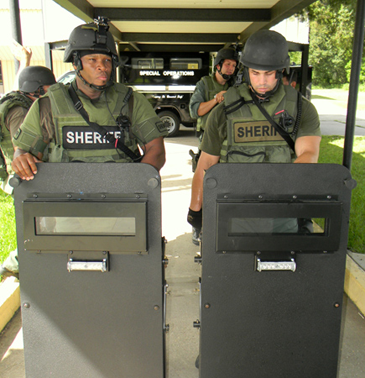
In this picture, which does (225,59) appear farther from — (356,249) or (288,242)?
(288,242)

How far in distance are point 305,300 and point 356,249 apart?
2499 millimetres

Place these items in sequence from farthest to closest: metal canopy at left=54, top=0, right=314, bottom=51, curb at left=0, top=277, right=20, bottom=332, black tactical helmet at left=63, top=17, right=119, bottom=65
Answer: metal canopy at left=54, top=0, right=314, bottom=51
curb at left=0, top=277, right=20, bottom=332
black tactical helmet at left=63, top=17, right=119, bottom=65

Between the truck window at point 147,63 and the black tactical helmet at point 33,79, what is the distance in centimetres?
799

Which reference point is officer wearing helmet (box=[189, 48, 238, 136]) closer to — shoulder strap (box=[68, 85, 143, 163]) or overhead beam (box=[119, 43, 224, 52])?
shoulder strap (box=[68, 85, 143, 163])

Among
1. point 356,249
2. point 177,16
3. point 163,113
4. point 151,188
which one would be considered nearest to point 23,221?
point 151,188

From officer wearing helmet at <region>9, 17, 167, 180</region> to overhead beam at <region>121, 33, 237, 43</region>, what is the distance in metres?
5.44

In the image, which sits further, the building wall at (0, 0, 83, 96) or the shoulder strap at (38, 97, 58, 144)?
the building wall at (0, 0, 83, 96)

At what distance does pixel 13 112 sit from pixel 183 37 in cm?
543

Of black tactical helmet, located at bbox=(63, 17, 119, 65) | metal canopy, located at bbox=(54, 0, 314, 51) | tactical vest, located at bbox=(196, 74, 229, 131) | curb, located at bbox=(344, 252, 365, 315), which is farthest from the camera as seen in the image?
tactical vest, located at bbox=(196, 74, 229, 131)

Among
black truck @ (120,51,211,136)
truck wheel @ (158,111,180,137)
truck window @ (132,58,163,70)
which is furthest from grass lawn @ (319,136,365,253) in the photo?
truck window @ (132,58,163,70)

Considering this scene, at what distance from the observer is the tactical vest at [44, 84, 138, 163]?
2.30 meters

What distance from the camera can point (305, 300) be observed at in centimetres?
172

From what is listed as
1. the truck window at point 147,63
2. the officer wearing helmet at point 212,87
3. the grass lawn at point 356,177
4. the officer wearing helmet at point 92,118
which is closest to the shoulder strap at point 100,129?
the officer wearing helmet at point 92,118

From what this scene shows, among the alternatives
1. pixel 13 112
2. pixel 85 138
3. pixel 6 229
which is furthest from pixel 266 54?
pixel 6 229
